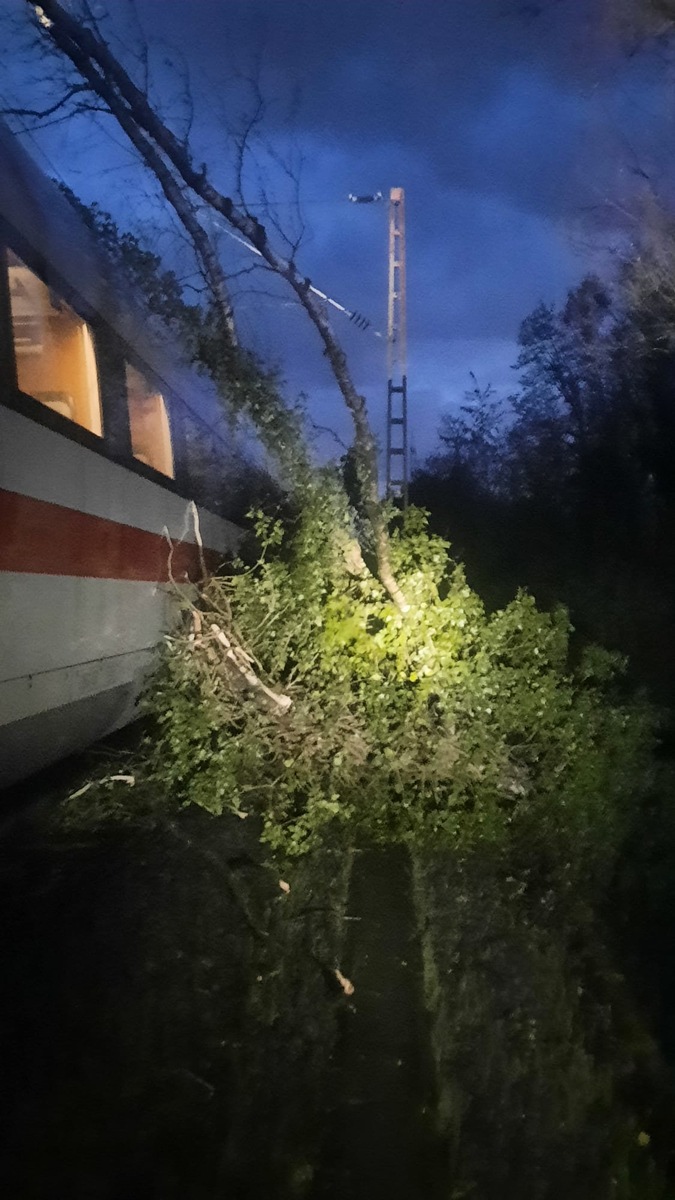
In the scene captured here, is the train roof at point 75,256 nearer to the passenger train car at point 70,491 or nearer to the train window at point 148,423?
the passenger train car at point 70,491

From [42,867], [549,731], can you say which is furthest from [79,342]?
[549,731]

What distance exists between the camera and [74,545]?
5.09 m

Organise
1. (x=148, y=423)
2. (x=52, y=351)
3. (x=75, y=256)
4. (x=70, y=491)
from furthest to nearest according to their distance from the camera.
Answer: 1. (x=148, y=423)
2. (x=75, y=256)
3. (x=52, y=351)
4. (x=70, y=491)

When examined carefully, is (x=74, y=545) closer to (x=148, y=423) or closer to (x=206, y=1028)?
(x=148, y=423)

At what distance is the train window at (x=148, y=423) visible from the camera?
21.5 feet

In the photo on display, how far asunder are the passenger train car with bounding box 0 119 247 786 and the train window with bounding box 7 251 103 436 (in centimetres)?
1

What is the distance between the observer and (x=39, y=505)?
4625mm

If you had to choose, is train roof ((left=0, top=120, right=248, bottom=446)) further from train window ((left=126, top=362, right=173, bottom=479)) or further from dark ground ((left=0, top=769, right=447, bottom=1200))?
dark ground ((left=0, top=769, right=447, bottom=1200))

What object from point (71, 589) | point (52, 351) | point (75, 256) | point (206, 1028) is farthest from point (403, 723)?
point (75, 256)

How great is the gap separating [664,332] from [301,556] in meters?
12.5

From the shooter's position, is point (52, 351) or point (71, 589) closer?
point (71, 589)

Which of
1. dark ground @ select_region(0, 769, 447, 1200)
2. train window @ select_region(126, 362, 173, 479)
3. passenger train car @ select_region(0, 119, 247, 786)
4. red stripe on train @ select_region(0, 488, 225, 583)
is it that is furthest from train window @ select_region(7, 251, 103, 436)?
dark ground @ select_region(0, 769, 447, 1200)

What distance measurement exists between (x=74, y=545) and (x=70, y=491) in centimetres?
29

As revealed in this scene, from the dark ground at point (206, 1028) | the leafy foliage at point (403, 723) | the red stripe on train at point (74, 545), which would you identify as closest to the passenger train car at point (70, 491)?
the red stripe on train at point (74, 545)
